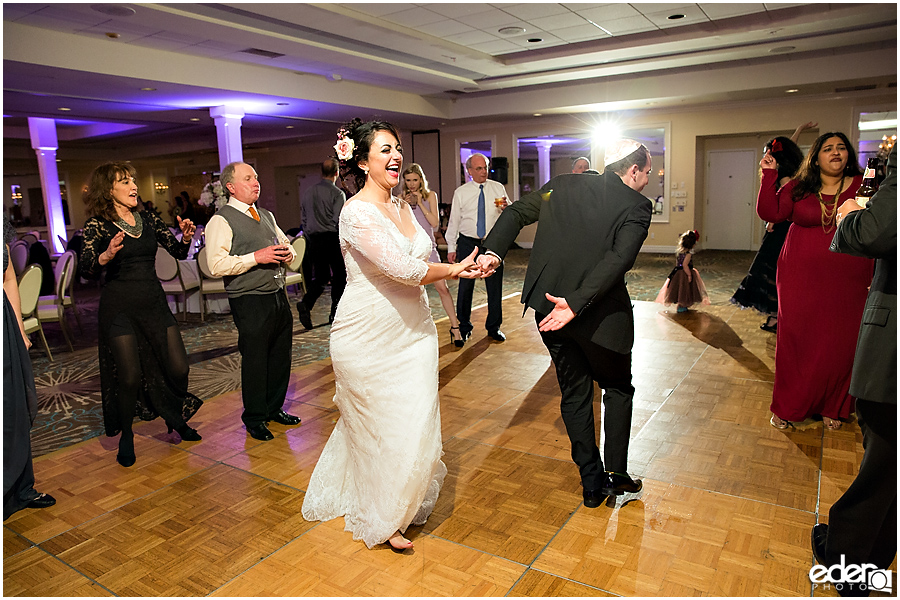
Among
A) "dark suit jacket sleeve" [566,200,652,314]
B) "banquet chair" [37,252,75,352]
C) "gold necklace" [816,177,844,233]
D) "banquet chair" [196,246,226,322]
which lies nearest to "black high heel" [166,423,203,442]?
"dark suit jacket sleeve" [566,200,652,314]

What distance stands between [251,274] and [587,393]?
199 centimetres

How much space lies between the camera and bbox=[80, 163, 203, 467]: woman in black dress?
3242 millimetres

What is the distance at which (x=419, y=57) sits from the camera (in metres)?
9.46

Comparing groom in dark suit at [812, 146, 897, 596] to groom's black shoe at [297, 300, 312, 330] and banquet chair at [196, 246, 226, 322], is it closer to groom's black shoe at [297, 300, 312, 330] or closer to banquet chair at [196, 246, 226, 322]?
groom's black shoe at [297, 300, 312, 330]

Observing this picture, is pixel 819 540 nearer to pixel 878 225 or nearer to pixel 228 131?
→ pixel 878 225

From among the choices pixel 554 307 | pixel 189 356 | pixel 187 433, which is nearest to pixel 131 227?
pixel 187 433

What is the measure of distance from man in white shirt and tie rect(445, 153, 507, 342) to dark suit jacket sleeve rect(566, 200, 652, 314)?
3.17 meters

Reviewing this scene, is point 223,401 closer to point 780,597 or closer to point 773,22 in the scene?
point 780,597

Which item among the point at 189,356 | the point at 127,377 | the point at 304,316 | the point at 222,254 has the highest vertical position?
the point at 222,254

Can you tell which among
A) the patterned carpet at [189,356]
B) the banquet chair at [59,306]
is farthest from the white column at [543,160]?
the banquet chair at [59,306]

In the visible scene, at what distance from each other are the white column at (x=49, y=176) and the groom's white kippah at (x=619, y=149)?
41.6 feet

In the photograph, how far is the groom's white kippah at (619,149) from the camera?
253 centimetres

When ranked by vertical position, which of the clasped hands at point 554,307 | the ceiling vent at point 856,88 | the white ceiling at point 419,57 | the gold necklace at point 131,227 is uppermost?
the white ceiling at point 419,57

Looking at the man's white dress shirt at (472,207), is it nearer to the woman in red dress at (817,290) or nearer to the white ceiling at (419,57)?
the white ceiling at (419,57)
